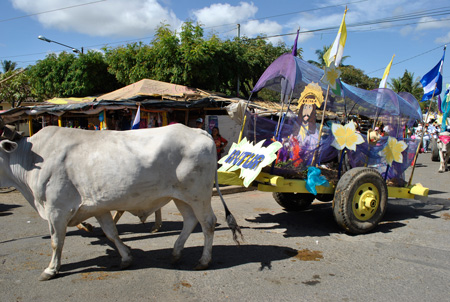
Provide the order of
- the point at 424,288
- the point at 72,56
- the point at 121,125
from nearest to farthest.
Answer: the point at 424,288 < the point at 121,125 < the point at 72,56

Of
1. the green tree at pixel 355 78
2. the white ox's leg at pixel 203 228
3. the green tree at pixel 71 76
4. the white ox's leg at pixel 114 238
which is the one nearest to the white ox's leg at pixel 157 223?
the white ox's leg at pixel 203 228

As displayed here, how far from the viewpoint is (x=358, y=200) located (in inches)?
225

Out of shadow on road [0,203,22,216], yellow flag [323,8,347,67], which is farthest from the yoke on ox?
shadow on road [0,203,22,216]

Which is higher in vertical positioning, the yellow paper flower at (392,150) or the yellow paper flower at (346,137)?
the yellow paper flower at (346,137)

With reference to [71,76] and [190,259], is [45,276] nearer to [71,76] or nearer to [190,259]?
[190,259]

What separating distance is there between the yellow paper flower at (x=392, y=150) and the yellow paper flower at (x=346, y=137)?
0.81 meters

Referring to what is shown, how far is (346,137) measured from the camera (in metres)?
5.89

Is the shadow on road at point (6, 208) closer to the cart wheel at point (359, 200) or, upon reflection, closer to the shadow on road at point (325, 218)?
the shadow on road at point (325, 218)

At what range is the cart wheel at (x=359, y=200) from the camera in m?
5.50

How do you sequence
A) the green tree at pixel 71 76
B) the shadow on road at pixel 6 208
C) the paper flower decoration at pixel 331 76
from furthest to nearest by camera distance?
1. the green tree at pixel 71 76
2. the shadow on road at pixel 6 208
3. the paper flower decoration at pixel 331 76

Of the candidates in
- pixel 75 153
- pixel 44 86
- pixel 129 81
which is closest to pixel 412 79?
pixel 129 81

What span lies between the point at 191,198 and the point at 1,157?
2.34 m

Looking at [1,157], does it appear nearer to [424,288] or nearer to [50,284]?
[50,284]

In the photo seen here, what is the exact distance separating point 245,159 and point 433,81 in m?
4.79
